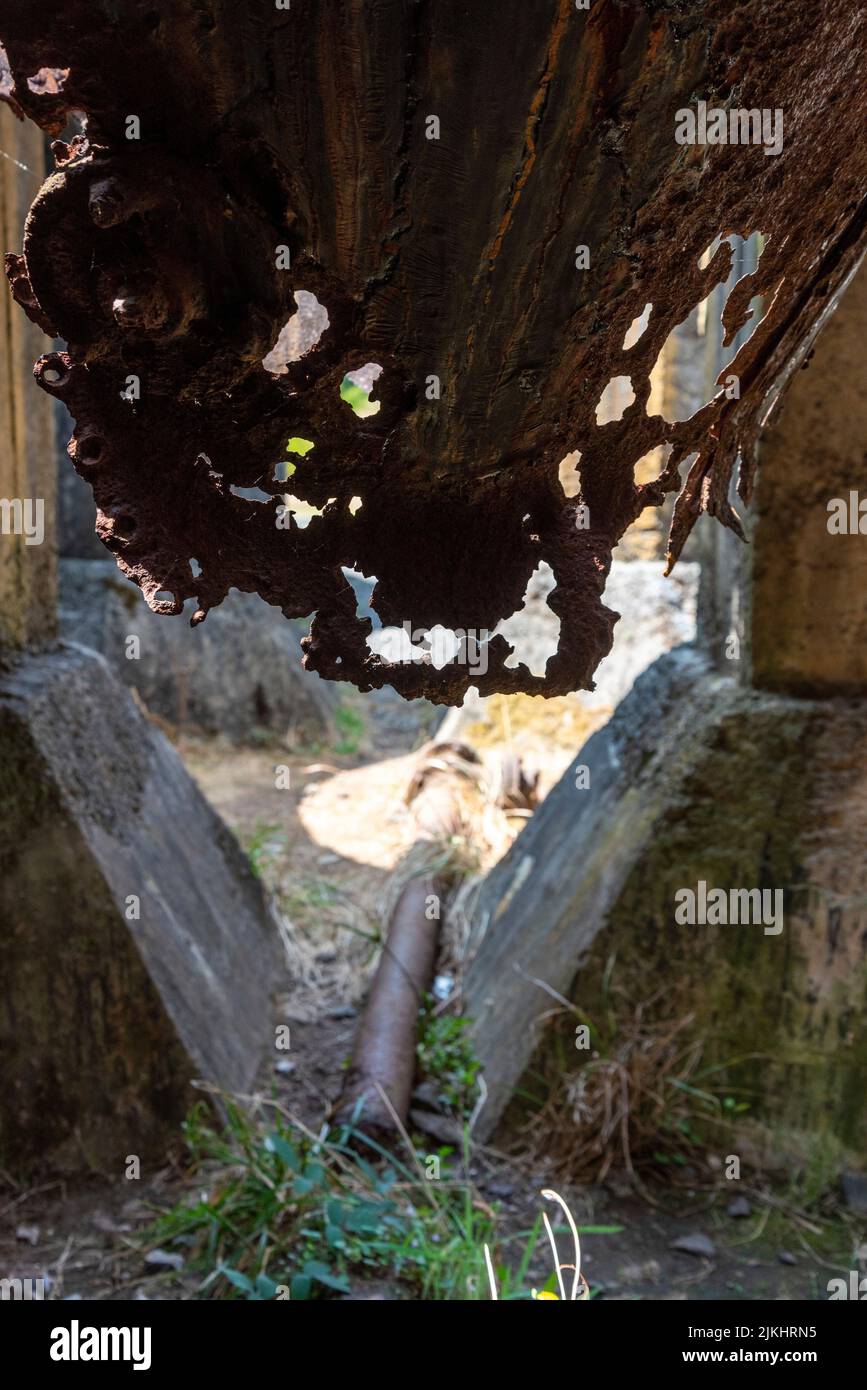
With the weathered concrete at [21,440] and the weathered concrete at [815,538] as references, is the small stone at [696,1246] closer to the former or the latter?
the weathered concrete at [815,538]

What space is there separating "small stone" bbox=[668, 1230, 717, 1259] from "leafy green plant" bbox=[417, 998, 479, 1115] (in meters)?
0.67

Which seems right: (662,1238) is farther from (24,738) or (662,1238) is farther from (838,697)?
(24,738)

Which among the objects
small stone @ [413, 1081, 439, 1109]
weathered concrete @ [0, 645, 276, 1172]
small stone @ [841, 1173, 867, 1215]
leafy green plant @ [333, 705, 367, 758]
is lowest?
small stone @ [841, 1173, 867, 1215]

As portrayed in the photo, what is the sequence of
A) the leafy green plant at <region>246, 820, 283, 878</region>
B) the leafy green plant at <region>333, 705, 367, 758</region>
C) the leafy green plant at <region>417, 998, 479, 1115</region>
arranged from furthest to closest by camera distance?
1. the leafy green plant at <region>333, 705, 367, 758</region>
2. the leafy green plant at <region>246, 820, 283, 878</region>
3. the leafy green plant at <region>417, 998, 479, 1115</region>

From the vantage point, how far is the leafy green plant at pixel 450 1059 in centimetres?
308

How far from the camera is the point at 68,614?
6.46 meters

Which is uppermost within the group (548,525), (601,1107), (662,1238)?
(548,525)

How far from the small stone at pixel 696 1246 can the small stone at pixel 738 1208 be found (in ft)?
0.34

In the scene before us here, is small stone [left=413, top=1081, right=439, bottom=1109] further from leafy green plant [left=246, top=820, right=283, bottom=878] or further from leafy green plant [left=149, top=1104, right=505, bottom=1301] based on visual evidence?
leafy green plant [left=246, top=820, right=283, bottom=878]

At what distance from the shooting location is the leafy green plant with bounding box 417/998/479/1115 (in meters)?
3.08

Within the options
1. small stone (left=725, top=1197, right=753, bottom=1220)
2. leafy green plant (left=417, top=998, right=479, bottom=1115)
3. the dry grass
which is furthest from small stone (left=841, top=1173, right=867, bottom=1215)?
leafy green plant (left=417, top=998, right=479, bottom=1115)

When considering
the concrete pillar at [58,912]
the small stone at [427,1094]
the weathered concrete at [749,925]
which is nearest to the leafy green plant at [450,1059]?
the small stone at [427,1094]
